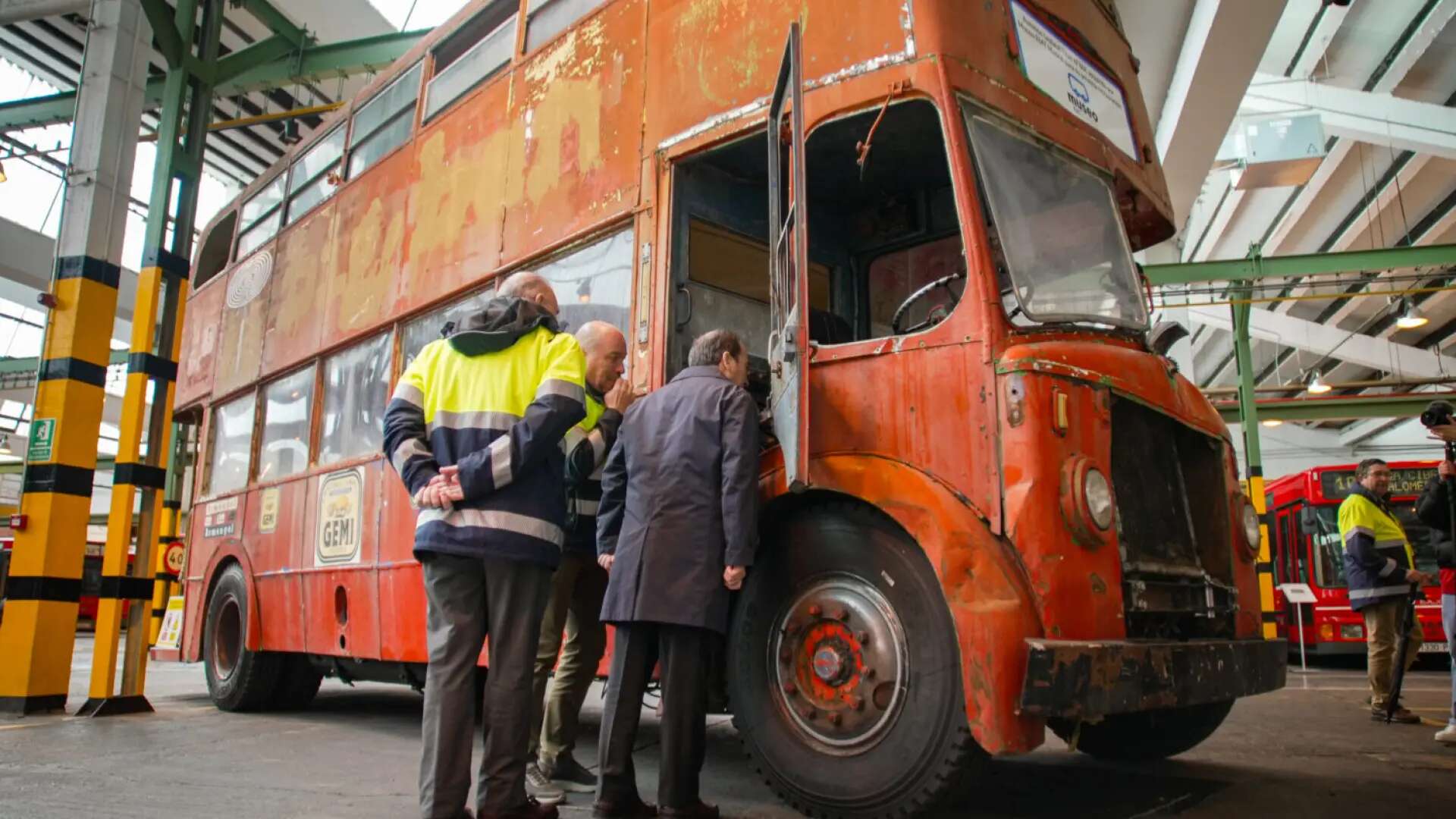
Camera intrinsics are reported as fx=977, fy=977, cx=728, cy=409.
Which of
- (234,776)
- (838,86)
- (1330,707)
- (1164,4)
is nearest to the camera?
(838,86)

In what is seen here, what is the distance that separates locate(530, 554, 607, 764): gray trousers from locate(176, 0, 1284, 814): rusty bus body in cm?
79

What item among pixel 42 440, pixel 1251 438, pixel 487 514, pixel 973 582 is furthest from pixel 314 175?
pixel 1251 438

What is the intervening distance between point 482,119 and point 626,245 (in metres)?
1.76

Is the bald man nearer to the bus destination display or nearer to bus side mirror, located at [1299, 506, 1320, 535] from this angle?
the bus destination display

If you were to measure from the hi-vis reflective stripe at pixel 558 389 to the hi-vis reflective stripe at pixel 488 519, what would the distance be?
1.25 feet

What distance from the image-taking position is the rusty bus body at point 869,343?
2914 millimetres

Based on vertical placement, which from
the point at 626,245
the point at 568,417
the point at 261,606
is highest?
the point at 626,245

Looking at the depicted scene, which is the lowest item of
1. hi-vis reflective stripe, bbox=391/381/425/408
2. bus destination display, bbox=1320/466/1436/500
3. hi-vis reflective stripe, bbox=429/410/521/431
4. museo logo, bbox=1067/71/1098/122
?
hi-vis reflective stripe, bbox=429/410/521/431

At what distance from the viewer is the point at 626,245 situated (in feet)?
14.1

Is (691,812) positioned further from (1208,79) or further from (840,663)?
(1208,79)

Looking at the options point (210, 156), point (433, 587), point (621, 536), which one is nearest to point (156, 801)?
point (433, 587)

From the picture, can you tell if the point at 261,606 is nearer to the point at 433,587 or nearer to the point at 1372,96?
the point at 433,587

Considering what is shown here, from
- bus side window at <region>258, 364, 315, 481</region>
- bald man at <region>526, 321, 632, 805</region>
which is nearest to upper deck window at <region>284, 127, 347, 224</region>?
bus side window at <region>258, 364, 315, 481</region>

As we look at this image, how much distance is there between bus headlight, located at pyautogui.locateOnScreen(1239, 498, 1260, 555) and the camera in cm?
383
